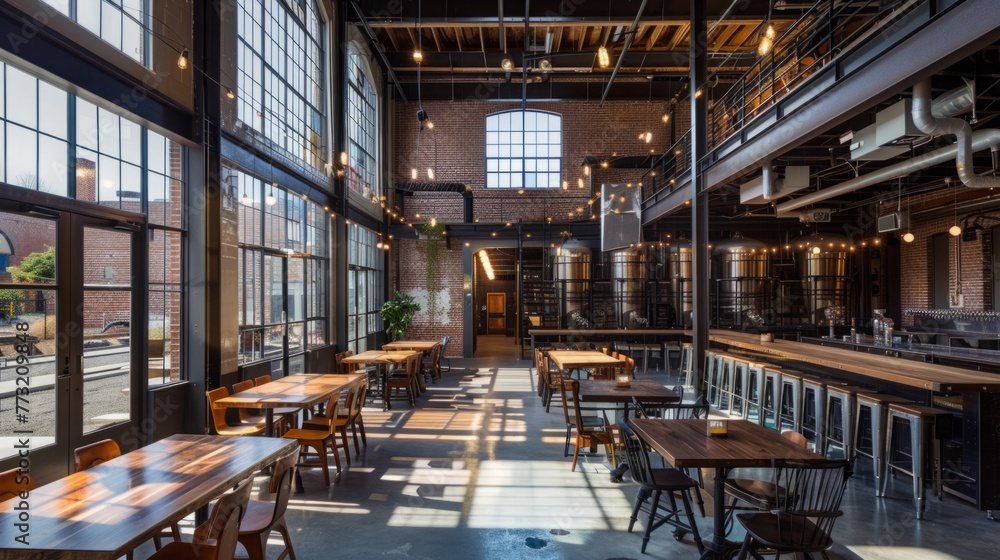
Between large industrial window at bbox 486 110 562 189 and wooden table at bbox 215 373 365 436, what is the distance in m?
10.2

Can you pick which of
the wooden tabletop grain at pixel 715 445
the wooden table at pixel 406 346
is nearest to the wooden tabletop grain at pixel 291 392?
the wooden tabletop grain at pixel 715 445

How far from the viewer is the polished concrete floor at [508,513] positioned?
359 centimetres

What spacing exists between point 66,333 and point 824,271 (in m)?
13.2

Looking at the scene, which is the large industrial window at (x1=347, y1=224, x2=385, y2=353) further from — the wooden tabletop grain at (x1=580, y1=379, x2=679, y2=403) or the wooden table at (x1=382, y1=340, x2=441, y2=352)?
the wooden tabletop grain at (x1=580, y1=379, x2=679, y2=403)

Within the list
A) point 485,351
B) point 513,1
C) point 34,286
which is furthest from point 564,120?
point 34,286

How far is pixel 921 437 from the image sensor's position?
4.27 m

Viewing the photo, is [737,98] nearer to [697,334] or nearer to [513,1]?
[697,334]

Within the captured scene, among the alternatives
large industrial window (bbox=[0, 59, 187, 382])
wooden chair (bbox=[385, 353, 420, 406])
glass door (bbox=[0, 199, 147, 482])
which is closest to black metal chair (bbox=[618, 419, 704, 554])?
glass door (bbox=[0, 199, 147, 482])

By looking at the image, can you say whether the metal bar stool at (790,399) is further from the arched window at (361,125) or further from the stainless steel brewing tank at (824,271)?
the arched window at (361,125)

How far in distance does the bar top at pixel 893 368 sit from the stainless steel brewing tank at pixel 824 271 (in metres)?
5.37

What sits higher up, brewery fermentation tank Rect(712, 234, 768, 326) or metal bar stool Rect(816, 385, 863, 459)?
brewery fermentation tank Rect(712, 234, 768, 326)

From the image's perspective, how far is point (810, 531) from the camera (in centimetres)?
286

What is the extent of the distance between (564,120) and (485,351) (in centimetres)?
701

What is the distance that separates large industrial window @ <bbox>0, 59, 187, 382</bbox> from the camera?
4.01 m
